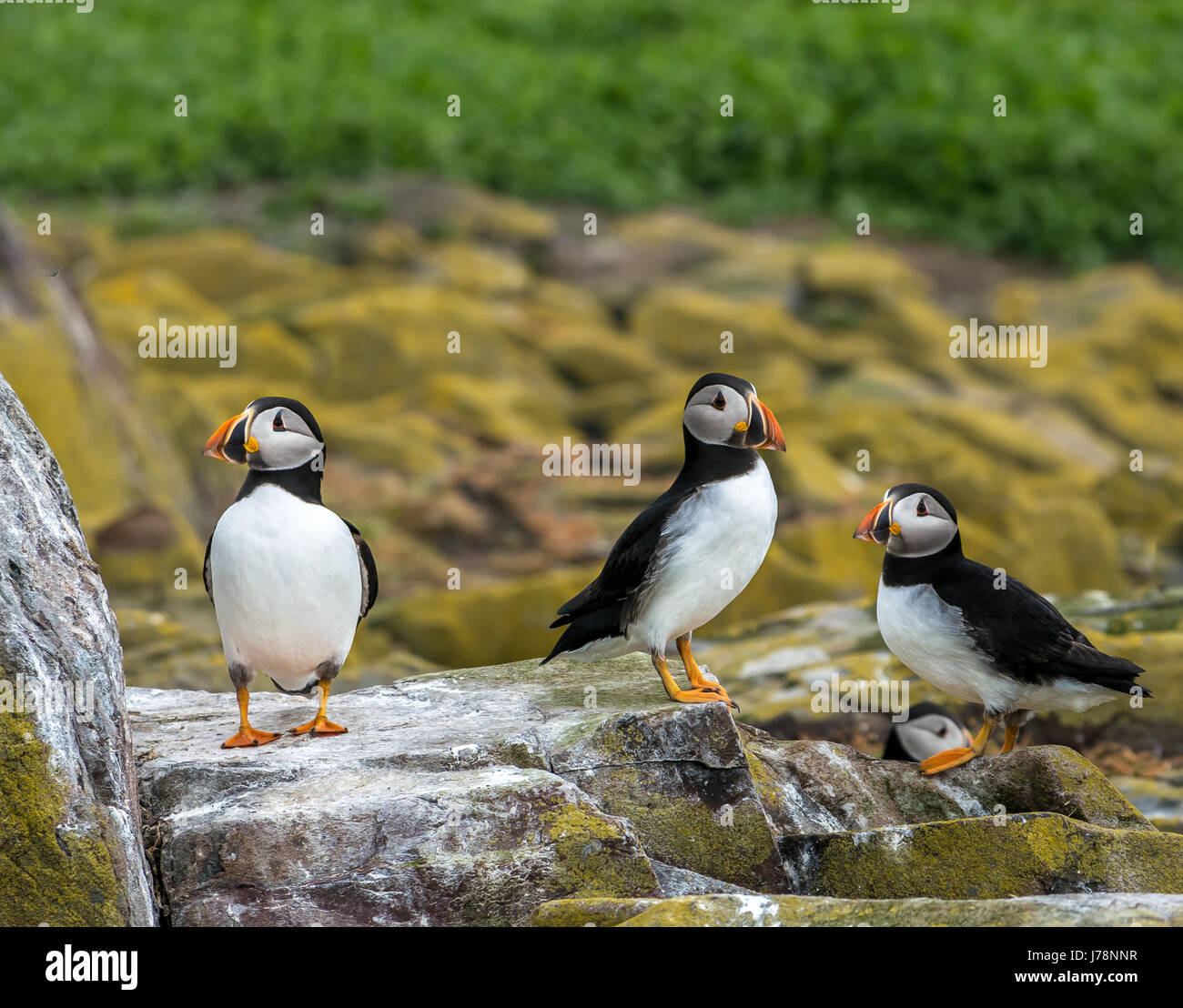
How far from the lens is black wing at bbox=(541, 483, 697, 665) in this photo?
6203 mm

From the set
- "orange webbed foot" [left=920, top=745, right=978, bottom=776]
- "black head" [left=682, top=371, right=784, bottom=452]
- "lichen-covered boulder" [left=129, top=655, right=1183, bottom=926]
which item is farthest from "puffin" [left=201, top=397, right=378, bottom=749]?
"orange webbed foot" [left=920, top=745, right=978, bottom=776]

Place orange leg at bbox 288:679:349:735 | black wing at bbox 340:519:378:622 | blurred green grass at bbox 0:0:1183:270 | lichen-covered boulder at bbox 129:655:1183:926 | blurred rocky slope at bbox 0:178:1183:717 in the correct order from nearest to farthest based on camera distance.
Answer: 1. lichen-covered boulder at bbox 129:655:1183:926
2. orange leg at bbox 288:679:349:735
3. black wing at bbox 340:519:378:622
4. blurred rocky slope at bbox 0:178:1183:717
5. blurred green grass at bbox 0:0:1183:270

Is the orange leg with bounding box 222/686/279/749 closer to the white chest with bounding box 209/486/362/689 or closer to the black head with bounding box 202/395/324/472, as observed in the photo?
the white chest with bounding box 209/486/362/689

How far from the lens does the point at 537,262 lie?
24.6 m

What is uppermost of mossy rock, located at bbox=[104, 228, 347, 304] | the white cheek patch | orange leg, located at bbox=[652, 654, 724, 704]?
mossy rock, located at bbox=[104, 228, 347, 304]

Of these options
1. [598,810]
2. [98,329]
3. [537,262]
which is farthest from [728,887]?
[537,262]

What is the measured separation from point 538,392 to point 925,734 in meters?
12.7

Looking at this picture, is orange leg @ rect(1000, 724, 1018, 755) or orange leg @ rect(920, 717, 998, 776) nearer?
orange leg @ rect(920, 717, 998, 776)

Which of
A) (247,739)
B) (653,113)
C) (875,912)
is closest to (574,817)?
(875,912)

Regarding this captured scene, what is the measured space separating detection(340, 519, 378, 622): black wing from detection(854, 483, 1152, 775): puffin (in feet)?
6.80

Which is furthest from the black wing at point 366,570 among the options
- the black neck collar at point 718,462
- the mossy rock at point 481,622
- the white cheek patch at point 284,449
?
the mossy rock at point 481,622
